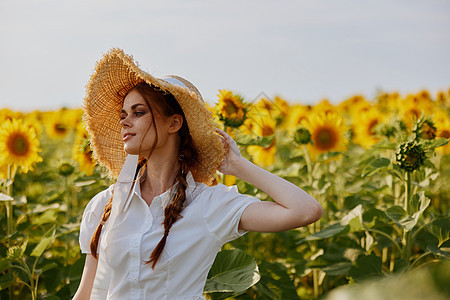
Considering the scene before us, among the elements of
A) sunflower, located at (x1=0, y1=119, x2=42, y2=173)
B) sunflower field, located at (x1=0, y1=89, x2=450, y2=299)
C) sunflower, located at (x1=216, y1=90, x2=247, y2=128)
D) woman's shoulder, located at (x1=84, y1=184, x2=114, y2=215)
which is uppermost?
sunflower, located at (x1=216, y1=90, x2=247, y2=128)

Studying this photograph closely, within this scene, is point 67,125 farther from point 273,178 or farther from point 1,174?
point 273,178

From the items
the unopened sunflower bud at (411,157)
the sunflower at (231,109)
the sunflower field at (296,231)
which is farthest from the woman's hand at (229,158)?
the unopened sunflower bud at (411,157)

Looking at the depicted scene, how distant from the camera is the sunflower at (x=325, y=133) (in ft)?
12.0

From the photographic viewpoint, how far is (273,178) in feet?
5.41

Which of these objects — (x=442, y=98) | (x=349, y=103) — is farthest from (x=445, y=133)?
(x=442, y=98)

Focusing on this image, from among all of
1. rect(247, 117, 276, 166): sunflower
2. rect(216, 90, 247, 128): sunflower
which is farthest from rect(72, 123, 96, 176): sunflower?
rect(247, 117, 276, 166): sunflower

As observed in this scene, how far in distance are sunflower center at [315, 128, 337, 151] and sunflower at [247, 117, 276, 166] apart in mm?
413

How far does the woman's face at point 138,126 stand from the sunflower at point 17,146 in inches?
58.5

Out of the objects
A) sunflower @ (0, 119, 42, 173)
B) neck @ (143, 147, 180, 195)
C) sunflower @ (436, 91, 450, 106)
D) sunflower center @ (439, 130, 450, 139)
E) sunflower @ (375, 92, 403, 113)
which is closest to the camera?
neck @ (143, 147, 180, 195)

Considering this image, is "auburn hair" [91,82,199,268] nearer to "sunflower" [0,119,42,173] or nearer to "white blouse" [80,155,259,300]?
"white blouse" [80,155,259,300]

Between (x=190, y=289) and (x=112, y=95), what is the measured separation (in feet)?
2.62

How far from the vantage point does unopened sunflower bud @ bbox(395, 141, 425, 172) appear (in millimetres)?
2391

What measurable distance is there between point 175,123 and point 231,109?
90 centimetres

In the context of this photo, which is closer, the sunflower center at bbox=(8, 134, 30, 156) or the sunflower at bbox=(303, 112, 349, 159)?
the sunflower center at bbox=(8, 134, 30, 156)
